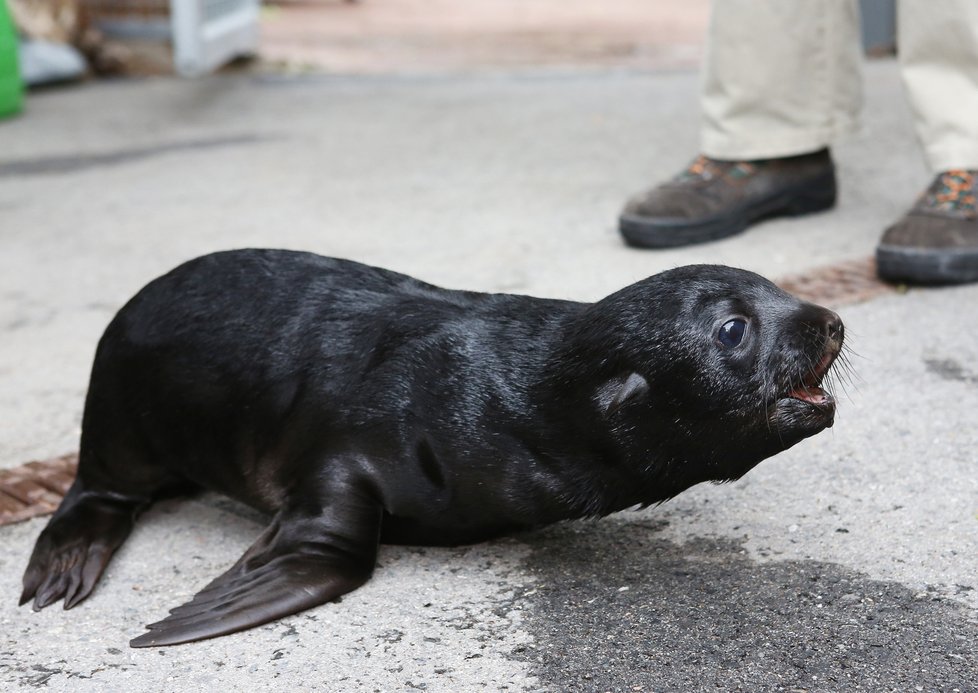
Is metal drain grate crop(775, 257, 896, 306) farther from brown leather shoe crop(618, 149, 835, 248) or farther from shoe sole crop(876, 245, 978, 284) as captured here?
brown leather shoe crop(618, 149, 835, 248)

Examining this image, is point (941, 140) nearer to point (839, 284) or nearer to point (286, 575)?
point (839, 284)

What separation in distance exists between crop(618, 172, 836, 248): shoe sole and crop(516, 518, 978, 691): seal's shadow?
1.97m

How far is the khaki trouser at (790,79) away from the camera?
3.92 m

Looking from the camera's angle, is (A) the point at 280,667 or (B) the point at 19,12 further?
(B) the point at 19,12

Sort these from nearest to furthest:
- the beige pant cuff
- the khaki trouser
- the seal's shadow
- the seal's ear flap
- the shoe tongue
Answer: the seal's shadow → the seal's ear flap → the shoe tongue → the khaki trouser → the beige pant cuff

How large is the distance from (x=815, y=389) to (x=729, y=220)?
2233mm

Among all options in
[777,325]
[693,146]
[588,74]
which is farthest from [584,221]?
[588,74]

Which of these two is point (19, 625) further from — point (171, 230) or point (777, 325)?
point (171, 230)

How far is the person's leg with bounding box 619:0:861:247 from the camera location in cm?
420

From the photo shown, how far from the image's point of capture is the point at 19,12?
815 centimetres

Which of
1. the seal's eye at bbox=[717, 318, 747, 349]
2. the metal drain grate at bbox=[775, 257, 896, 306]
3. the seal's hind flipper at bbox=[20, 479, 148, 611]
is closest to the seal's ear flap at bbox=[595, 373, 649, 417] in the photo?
the seal's eye at bbox=[717, 318, 747, 349]

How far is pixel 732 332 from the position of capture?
81.4 inches

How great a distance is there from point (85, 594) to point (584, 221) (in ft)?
9.11

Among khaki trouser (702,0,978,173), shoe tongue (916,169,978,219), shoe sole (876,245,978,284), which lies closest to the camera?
shoe sole (876,245,978,284)
